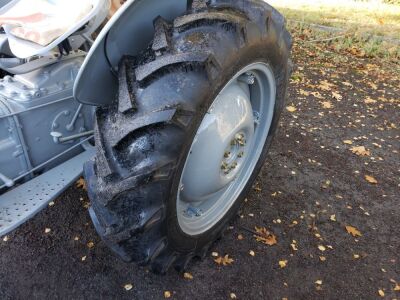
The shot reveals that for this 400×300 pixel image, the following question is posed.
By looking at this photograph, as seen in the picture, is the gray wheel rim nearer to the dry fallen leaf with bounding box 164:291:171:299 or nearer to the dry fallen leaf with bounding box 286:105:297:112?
the dry fallen leaf with bounding box 164:291:171:299

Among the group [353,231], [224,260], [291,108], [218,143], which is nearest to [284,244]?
[224,260]

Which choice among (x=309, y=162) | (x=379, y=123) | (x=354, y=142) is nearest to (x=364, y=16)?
(x=379, y=123)

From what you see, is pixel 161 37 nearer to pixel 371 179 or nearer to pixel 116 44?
pixel 116 44

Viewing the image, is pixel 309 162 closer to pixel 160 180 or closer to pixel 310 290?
pixel 310 290

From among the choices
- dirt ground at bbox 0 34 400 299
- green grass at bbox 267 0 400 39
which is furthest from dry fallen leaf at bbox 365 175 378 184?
green grass at bbox 267 0 400 39

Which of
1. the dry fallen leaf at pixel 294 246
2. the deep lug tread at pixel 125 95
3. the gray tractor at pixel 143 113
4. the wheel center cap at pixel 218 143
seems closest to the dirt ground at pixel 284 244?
the dry fallen leaf at pixel 294 246

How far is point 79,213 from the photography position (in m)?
2.75

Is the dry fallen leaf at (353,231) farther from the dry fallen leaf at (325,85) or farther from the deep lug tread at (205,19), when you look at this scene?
the dry fallen leaf at (325,85)

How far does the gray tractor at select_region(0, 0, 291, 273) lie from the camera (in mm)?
1544

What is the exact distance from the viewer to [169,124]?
1528 millimetres

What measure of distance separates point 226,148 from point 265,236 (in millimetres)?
812

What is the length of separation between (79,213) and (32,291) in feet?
2.16

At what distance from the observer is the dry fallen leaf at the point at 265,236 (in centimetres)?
259

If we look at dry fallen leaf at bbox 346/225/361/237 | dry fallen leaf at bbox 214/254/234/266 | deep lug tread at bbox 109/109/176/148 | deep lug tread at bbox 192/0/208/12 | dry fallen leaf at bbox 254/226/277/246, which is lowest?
dry fallen leaf at bbox 346/225/361/237
